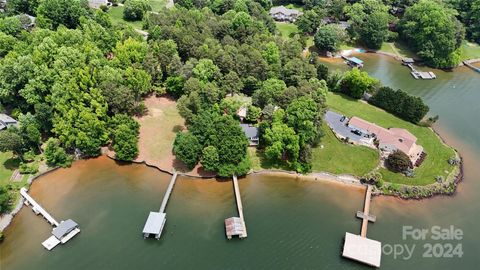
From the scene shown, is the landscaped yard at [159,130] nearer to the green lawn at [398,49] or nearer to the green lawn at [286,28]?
the green lawn at [286,28]

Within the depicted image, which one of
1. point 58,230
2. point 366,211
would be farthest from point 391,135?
point 58,230

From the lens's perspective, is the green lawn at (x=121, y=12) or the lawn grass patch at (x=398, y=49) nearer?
the lawn grass patch at (x=398, y=49)

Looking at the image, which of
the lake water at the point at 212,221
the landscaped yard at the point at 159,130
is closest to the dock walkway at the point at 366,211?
the lake water at the point at 212,221

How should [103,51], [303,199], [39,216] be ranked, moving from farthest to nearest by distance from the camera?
[103,51]
[303,199]
[39,216]

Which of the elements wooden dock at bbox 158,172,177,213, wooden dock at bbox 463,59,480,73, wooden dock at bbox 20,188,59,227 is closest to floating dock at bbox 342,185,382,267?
wooden dock at bbox 158,172,177,213

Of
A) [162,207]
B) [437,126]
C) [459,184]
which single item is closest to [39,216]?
[162,207]

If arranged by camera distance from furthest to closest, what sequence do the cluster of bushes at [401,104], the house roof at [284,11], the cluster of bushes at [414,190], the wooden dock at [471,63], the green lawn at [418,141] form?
the house roof at [284,11] < the wooden dock at [471,63] < the cluster of bushes at [401,104] < the green lawn at [418,141] < the cluster of bushes at [414,190]

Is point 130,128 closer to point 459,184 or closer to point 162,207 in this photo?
point 162,207
